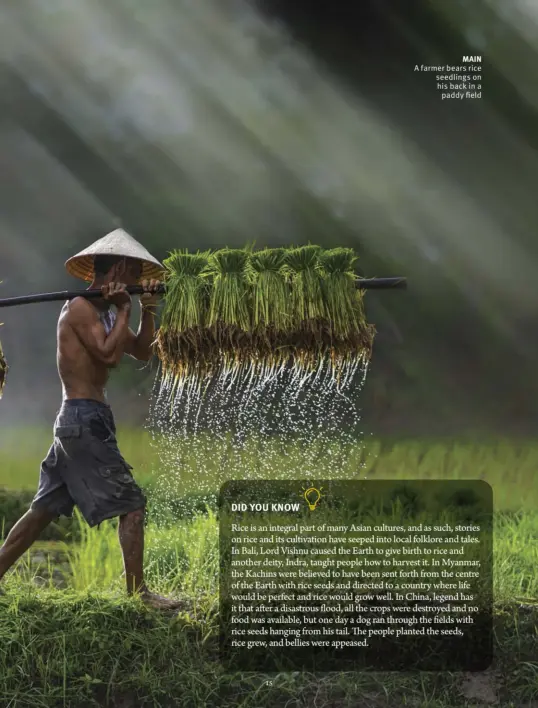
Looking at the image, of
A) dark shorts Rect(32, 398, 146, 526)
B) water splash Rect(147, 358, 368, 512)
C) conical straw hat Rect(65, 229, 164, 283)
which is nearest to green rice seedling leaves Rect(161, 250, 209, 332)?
conical straw hat Rect(65, 229, 164, 283)

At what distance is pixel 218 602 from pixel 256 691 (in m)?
A: 0.37

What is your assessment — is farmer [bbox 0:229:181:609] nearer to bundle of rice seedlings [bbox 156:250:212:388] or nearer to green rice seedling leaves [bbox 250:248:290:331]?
bundle of rice seedlings [bbox 156:250:212:388]

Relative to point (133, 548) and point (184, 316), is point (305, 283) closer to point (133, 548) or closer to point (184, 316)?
point (184, 316)

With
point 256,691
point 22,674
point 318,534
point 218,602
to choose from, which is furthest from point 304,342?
point 22,674

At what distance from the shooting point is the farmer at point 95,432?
2848 millimetres

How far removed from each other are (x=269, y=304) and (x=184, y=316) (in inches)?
13.1

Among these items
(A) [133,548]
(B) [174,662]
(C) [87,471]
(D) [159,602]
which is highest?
(C) [87,471]

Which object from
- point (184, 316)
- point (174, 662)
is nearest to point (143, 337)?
point (184, 316)

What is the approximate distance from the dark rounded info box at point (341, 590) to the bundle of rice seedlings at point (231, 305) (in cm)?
55

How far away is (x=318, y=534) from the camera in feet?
10.0

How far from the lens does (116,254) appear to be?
292 centimetres

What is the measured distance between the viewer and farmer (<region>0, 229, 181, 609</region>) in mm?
2848

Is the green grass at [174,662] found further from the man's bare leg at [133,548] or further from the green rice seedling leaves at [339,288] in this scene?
the green rice seedling leaves at [339,288]

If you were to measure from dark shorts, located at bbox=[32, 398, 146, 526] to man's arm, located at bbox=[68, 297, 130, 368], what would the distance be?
20cm
